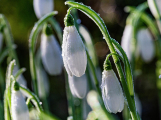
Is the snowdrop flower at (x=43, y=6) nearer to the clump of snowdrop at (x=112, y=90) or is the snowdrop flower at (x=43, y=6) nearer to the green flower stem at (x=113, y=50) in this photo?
the green flower stem at (x=113, y=50)

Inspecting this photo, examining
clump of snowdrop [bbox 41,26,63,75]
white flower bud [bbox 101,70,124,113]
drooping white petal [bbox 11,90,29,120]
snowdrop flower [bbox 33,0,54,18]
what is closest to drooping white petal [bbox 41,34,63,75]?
clump of snowdrop [bbox 41,26,63,75]

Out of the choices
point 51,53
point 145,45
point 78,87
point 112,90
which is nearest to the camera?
point 112,90

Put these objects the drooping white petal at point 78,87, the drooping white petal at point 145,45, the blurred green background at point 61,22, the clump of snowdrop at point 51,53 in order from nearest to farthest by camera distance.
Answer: the drooping white petal at point 78,87 < the clump of snowdrop at point 51,53 < the drooping white petal at point 145,45 < the blurred green background at point 61,22

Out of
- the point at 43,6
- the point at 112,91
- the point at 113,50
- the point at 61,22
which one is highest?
the point at 61,22

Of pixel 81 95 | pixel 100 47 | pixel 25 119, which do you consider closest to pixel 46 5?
pixel 81 95

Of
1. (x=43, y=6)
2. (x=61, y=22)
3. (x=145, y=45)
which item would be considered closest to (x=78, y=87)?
(x=43, y=6)

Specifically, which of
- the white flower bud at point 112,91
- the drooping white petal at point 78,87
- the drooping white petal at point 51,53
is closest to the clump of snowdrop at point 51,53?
the drooping white petal at point 51,53

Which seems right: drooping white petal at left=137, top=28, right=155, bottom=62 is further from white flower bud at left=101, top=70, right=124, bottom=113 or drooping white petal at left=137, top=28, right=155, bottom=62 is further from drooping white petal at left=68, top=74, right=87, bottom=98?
white flower bud at left=101, top=70, right=124, bottom=113

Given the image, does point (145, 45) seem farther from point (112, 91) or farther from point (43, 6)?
point (112, 91)
